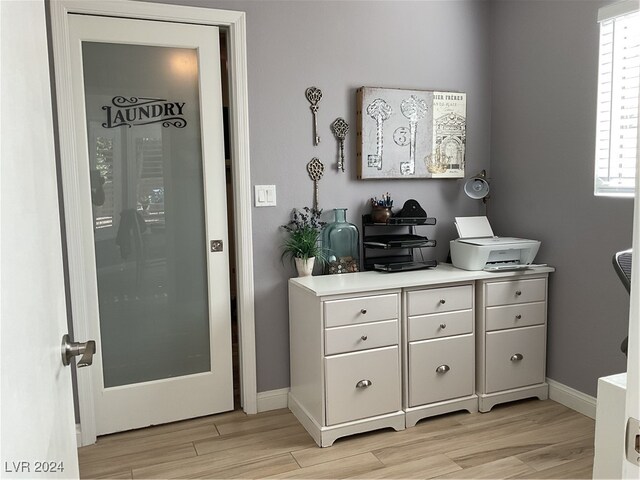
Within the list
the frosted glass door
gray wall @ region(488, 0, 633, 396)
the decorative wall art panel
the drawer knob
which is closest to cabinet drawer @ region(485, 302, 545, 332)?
gray wall @ region(488, 0, 633, 396)

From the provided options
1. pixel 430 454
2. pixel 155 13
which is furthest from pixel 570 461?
pixel 155 13

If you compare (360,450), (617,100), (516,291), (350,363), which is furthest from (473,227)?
(360,450)

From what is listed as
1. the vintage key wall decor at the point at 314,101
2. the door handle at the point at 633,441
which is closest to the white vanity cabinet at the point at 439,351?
the vintage key wall decor at the point at 314,101

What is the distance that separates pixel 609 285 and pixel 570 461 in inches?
36.1

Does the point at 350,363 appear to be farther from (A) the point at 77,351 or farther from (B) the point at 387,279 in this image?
(A) the point at 77,351

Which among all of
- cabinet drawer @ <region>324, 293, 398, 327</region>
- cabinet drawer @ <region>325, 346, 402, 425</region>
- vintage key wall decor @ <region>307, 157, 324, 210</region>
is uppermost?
vintage key wall decor @ <region>307, 157, 324, 210</region>

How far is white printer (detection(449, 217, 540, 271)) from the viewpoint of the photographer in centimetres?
308

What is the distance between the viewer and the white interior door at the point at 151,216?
108 inches

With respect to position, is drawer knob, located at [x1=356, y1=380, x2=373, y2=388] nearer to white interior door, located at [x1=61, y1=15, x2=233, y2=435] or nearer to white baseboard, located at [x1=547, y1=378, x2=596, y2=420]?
white interior door, located at [x1=61, y1=15, x2=233, y2=435]

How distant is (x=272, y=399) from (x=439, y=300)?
111cm

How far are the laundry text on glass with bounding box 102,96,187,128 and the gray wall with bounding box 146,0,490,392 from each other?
0.39 meters

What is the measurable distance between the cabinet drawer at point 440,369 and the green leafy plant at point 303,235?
74 centimetres

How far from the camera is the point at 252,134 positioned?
2.98 m

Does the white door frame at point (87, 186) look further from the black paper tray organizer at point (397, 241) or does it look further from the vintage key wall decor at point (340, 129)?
the black paper tray organizer at point (397, 241)
